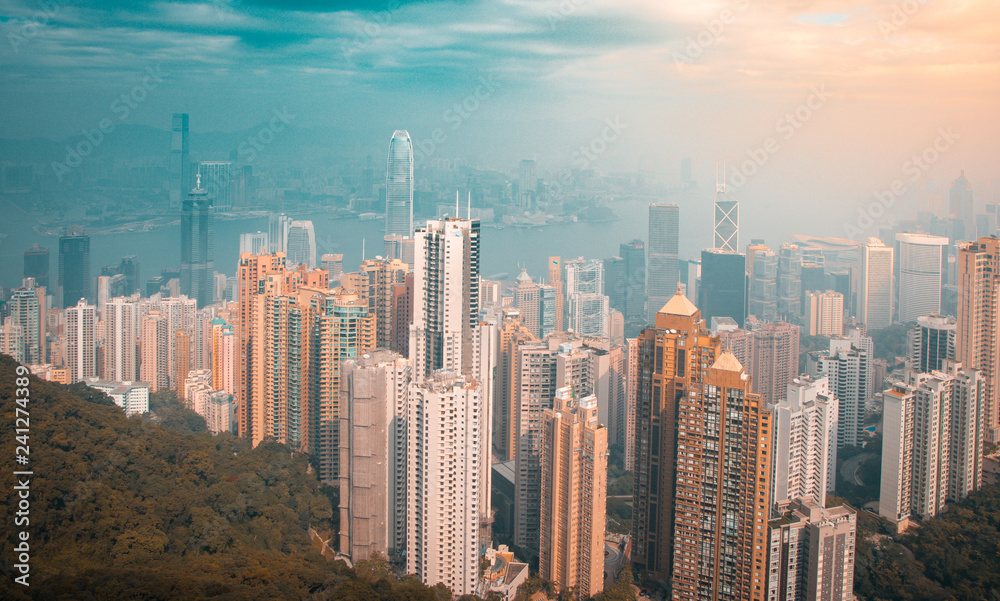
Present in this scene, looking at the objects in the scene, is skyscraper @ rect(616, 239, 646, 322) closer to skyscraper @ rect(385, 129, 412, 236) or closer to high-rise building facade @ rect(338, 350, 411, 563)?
skyscraper @ rect(385, 129, 412, 236)

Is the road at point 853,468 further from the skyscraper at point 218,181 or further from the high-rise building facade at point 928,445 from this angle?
the skyscraper at point 218,181

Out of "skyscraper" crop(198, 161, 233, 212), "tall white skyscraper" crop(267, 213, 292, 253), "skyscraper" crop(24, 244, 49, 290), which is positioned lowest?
"skyscraper" crop(24, 244, 49, 290)

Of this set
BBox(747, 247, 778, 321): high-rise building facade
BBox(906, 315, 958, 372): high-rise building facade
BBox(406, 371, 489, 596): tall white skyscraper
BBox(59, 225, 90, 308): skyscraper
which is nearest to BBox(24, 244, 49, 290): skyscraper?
BBox(59, 225, 90, 308): skyscraper

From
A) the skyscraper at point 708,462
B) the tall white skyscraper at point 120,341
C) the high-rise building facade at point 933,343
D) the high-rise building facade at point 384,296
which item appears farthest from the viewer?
the tall white skyscraper at point 120,341

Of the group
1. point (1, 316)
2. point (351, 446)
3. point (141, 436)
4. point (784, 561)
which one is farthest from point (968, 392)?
point (1, 316)

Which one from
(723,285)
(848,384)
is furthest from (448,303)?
(723,285)

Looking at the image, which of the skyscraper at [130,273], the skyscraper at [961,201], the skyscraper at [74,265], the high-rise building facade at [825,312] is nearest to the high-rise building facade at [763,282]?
the high-rise building facade at [825,312]

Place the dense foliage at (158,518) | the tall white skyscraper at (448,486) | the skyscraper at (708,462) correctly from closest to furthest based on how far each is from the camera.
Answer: the dense foliage at (158,518)
the skyscraper at (708,462)
the tall white skyscraper at (448,486)
